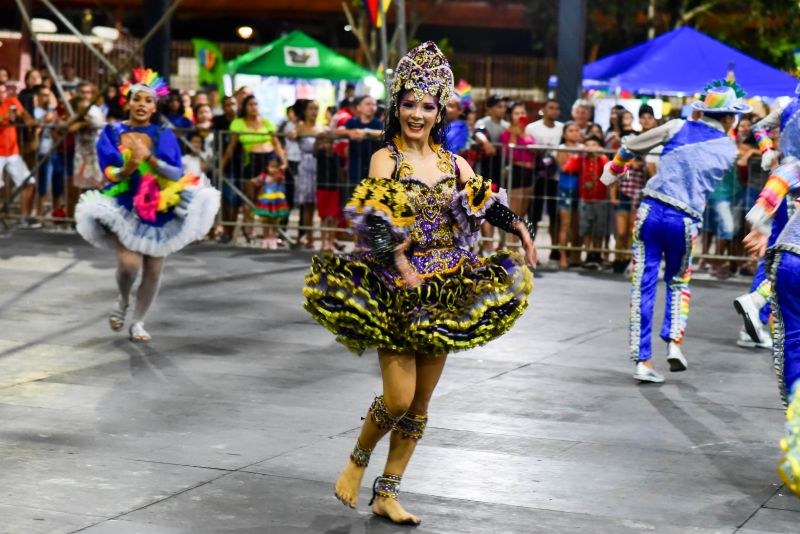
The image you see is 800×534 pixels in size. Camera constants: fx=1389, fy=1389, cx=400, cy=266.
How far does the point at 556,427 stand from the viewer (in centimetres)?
810

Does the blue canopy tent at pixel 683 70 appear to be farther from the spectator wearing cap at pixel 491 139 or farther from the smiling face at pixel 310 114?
the smiling face at pixel 310 114

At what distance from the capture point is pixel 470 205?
20.3 feet

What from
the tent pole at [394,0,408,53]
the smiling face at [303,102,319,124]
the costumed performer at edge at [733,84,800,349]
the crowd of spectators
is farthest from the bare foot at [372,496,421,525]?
the smiling face at [303,102,319,124]

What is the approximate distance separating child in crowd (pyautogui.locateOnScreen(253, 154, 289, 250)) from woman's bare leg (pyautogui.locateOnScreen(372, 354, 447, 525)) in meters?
10.9

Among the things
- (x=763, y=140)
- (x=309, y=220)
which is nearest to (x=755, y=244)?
(x=763, y=140)

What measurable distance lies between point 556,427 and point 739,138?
28.4 feet

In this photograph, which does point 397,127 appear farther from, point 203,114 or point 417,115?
point 203,114

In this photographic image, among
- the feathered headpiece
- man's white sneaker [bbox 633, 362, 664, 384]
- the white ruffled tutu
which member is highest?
the feathered headpiece

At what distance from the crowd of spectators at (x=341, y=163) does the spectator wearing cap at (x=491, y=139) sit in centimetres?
2

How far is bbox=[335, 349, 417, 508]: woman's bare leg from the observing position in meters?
5.94

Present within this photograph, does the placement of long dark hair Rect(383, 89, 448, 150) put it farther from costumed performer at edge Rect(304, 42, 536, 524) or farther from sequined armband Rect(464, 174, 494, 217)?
sequined armband Rect(464, 174, 494, 217)

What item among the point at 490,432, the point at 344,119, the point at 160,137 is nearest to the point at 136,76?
the point at 160,137

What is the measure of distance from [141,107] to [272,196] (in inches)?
267

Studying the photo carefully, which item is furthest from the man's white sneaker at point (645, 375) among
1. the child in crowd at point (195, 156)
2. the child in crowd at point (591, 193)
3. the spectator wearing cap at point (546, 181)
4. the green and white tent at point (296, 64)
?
the green and white tent at point (296, 64)
